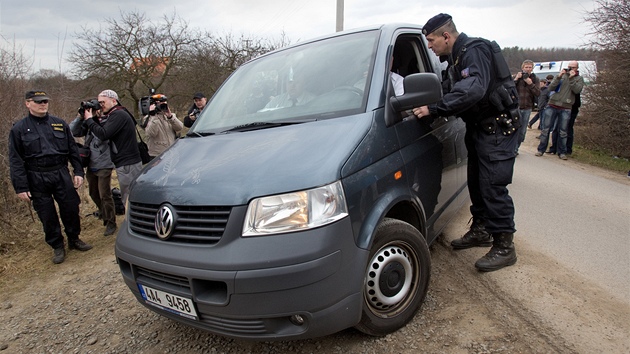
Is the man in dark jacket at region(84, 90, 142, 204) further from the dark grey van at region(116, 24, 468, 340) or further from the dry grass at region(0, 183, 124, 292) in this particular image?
the dark grey van at region(116, 24, 468, 340)

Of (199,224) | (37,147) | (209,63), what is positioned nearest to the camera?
(199,224)

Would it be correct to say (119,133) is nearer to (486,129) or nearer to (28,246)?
(28,246)

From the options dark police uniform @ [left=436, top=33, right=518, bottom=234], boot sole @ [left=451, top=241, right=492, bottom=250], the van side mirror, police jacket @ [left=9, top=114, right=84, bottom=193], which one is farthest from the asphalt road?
police jacket @ [left=9, top=114, right=84, bottom=193]

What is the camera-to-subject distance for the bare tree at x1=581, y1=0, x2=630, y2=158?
7.97 m

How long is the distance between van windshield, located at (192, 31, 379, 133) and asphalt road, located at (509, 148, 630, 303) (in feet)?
8.11

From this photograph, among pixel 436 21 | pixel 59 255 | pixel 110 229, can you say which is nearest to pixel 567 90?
pixel 436 21

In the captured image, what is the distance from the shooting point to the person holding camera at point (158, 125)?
5410mm

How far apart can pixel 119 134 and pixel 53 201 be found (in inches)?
44.6

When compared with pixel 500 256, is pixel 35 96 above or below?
above

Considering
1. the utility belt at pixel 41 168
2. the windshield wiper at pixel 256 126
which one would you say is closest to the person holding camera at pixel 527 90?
the windshield wiper at pixel 256 126

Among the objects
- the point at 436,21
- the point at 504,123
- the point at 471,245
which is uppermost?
the point at 436,21

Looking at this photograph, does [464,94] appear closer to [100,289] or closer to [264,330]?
[264,330]

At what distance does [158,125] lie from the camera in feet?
17.8

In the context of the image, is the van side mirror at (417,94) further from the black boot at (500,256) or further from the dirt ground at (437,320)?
the black boot at (500,256)
